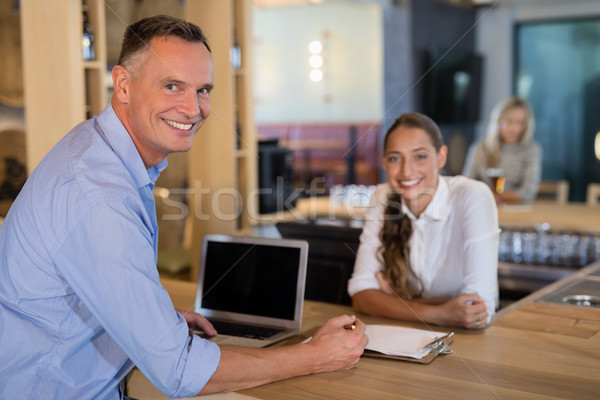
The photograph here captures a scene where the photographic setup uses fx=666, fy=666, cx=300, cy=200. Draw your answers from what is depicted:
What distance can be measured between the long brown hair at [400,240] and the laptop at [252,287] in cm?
48

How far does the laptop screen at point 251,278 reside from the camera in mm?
1927

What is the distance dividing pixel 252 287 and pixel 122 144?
727 mm

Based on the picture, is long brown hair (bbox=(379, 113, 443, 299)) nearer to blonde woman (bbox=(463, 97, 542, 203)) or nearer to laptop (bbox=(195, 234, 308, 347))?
laptop (bbox=(195, 234, 308, 347))

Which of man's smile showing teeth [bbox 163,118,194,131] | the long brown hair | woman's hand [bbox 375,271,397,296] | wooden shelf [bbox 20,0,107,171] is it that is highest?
wooden shelf [bbox 20,0,107,171]

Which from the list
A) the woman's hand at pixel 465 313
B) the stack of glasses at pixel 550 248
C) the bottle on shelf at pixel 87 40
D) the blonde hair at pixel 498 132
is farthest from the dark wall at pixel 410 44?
the woman's hand at pixel 465 313

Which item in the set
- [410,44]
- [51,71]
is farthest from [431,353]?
[410,44]

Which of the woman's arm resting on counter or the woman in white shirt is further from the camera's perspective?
the woman in white shirt

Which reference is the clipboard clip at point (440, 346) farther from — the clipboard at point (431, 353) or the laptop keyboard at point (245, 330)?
the laptop keyboard at point (245, 330)

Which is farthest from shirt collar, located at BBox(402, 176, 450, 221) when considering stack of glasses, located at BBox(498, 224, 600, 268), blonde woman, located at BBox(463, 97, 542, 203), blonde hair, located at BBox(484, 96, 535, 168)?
blonde hair, located at BBox(484, 96, 535, 168)

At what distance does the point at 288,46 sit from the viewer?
36.9ft

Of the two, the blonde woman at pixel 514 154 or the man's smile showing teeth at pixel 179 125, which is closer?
the man's smile showing teeth at pixel 179 125

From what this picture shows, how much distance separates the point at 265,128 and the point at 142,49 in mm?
9979

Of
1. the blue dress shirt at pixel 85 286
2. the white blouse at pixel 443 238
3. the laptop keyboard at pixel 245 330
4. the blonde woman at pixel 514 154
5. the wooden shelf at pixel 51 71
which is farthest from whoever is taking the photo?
the blonde woman at pixel 514 154

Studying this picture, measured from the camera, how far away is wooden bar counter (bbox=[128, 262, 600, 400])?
4.59 feet
